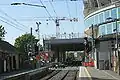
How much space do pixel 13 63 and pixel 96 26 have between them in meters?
22.8

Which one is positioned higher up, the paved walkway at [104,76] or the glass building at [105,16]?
the glass building at [105,16]

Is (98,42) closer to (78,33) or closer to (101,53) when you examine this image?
(101,53)

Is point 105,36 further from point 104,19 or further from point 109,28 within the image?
point 104,19

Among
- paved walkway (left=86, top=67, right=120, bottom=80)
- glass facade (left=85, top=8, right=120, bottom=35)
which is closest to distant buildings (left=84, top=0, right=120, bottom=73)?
glass facade (left=85, top=8, right=120, bottom=35)

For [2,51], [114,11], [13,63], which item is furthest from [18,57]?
[114,11]

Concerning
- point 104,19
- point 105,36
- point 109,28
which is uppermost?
point 104,19

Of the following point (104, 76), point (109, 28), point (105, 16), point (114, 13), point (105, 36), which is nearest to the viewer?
point (104, 76)

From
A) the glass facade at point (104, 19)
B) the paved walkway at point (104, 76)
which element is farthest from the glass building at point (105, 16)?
the paved walkway at point (104, 76)

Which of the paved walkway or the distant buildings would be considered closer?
the paved walkway

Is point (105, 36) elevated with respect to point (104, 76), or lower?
elevated

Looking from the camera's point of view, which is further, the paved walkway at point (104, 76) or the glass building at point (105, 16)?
the glass building at point (105, 16)

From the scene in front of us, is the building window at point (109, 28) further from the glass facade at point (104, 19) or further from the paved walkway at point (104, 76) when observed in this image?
the paved walkway at point (104, 76)

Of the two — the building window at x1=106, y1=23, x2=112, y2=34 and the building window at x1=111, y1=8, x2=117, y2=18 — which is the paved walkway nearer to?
the building window at x1=111, y1=8, x2=117, y2=18

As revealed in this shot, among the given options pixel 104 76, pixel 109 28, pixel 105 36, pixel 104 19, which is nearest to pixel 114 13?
pixel 109 28
